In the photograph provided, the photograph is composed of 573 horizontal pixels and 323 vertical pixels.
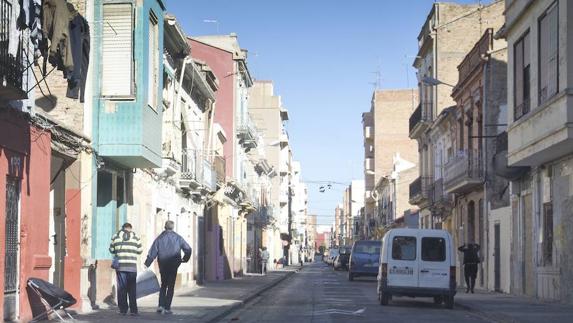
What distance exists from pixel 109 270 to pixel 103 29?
17.3 feet

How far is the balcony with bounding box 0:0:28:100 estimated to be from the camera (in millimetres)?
12992

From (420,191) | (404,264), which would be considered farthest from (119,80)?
(420,191)

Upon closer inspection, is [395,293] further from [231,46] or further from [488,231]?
[231,46]

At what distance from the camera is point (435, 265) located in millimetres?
22047

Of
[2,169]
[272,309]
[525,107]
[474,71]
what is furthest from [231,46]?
[2,169]

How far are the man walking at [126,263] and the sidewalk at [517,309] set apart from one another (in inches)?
279

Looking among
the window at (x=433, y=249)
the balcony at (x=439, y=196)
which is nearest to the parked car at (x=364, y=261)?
the balcony at (x=439, y=196)

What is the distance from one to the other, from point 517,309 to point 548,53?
6.23 meters

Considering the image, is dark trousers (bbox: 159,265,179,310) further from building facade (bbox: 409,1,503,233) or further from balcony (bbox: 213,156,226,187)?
building facade (bbox: 409,1,503,233)

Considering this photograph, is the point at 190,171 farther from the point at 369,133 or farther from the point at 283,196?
the point at 283,196

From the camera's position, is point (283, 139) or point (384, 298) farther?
point (283, 139)

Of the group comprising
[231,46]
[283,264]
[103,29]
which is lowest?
[283,264]

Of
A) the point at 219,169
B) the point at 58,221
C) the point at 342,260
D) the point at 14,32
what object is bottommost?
the point at 342,260

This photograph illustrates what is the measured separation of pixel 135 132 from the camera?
65.2ft
